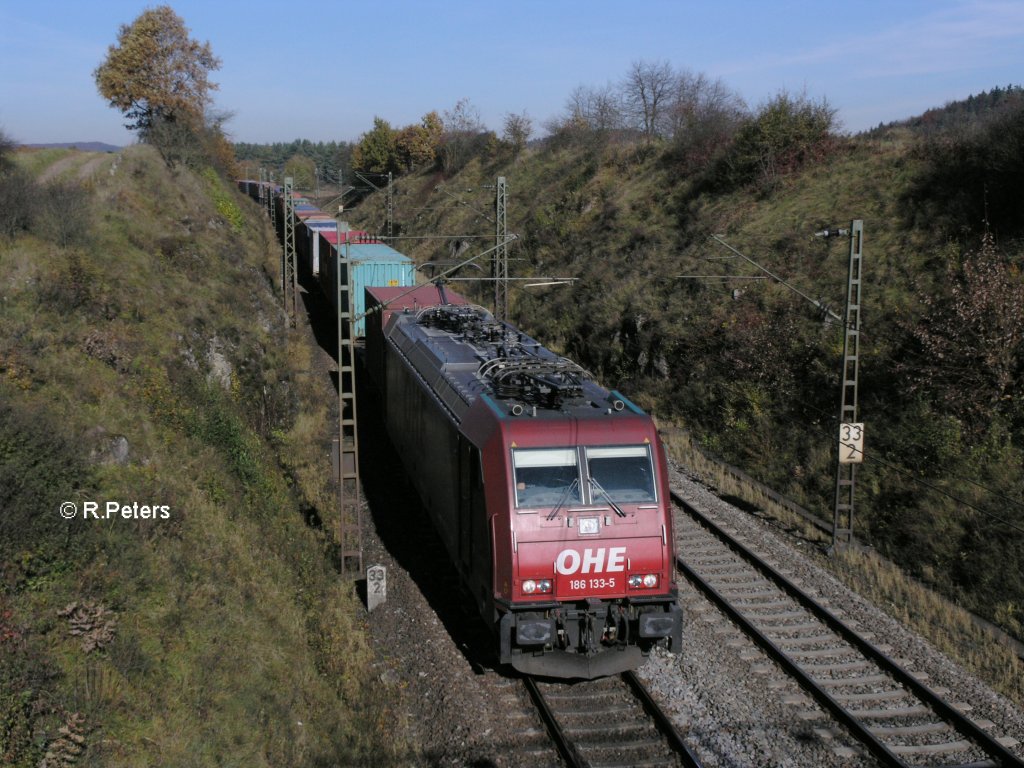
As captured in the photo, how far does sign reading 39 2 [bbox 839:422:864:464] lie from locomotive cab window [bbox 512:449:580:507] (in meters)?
7.65

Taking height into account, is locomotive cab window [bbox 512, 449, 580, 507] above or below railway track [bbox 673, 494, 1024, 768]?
above

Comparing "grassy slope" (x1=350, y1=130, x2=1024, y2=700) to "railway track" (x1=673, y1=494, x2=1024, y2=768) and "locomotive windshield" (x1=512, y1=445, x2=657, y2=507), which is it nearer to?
"railway track" (x1=673, y1=494, x2=1024, y2=768)

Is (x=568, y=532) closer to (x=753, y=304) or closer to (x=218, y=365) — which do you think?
(x=218, y=365)

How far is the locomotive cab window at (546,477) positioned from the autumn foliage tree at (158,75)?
37.7 meters

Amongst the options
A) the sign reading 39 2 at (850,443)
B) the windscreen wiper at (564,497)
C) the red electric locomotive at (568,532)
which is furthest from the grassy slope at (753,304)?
the windscreen wiper at (564,497)

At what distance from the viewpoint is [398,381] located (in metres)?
18.2

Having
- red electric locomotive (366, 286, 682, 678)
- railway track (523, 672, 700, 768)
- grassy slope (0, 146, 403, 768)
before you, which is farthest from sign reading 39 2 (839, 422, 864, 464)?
grassy slope (0, 146, 403, 768)

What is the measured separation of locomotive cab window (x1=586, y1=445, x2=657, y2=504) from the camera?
10.3 metres

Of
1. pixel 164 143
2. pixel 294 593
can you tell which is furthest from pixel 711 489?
pixel 164 143

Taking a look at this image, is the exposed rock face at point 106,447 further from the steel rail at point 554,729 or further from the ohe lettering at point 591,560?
the ohe lettering at point 591,560

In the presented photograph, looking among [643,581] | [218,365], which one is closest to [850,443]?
[643,581]

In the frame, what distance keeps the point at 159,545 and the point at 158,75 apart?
1557 inches

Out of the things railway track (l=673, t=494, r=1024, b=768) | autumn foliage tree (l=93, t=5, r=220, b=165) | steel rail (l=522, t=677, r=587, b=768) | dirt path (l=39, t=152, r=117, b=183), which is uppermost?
autumn foliage tree (l=93, t=5, r=220, b=165)

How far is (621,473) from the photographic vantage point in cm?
1040
